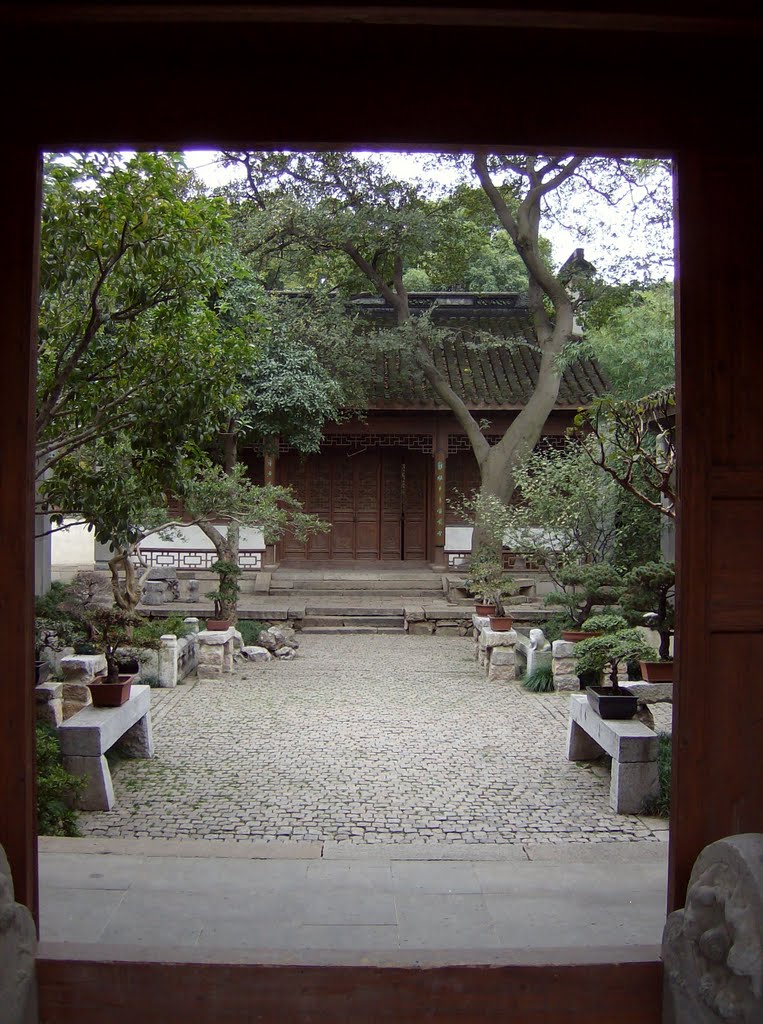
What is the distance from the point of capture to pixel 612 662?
6348 millimetres

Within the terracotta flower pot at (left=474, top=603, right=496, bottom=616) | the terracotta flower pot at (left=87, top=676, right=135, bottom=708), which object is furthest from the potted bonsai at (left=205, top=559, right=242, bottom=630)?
the terracotta flower pot at (left=87, top=676, right=135, bottom=708)

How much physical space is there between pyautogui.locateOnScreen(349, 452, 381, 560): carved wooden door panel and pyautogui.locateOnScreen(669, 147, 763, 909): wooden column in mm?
13615

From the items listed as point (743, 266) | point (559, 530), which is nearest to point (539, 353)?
point (559, 530)

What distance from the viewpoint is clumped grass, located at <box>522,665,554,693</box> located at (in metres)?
9.69

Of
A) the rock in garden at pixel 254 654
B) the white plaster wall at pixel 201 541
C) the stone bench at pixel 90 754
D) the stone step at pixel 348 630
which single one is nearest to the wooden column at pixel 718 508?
the stone bench at pixel 90 754

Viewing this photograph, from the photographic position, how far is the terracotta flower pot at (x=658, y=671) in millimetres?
7742

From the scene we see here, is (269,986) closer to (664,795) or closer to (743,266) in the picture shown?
(743,266)

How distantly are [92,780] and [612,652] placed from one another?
3.69m

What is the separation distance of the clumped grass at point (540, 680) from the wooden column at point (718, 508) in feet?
22.7

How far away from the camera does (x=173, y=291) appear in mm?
5535

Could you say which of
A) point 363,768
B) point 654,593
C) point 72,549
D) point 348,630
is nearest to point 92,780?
point 363,768

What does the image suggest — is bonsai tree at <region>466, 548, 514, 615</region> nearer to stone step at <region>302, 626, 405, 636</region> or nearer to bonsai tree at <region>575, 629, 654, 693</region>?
stone step at <region>302, 626, 405, 636</region>

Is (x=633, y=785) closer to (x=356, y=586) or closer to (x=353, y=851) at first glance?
(x=353, y=851)

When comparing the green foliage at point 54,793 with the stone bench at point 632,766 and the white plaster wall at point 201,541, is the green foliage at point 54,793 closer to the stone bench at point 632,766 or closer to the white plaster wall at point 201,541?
the stone bench at point 632,766
